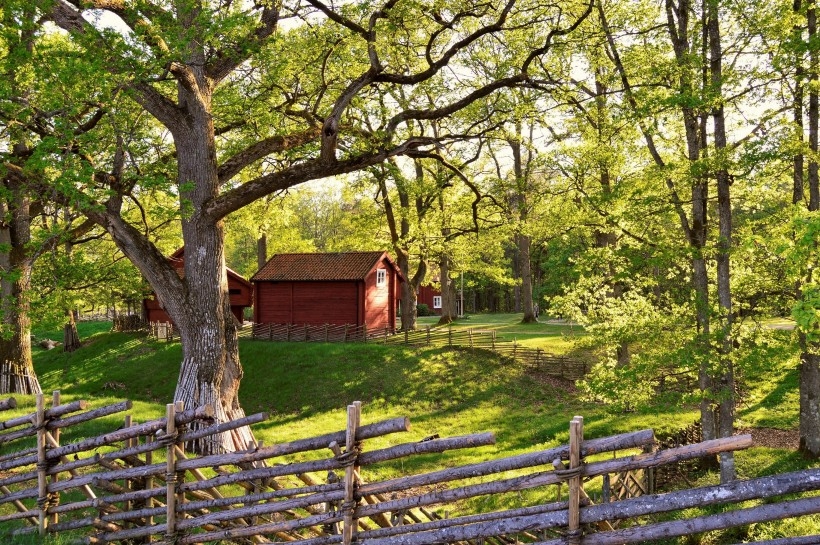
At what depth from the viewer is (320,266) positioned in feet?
115

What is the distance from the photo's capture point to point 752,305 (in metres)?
14.7

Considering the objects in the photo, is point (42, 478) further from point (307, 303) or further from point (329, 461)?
point (307, 303)

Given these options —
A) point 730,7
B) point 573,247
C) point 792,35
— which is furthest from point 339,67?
point 573,247

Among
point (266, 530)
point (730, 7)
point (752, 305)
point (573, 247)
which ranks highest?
point (730, 7)

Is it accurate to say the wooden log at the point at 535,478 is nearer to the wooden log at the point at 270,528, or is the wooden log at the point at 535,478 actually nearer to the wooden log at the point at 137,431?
the wooden log at the point at 270,528

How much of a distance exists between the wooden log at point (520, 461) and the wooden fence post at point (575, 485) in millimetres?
86

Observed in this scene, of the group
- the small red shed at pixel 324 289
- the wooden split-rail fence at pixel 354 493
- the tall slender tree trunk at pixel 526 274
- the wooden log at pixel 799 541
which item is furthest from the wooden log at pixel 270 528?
the tall slender tree trunk at pixel 526 274

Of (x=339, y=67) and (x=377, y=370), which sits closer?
(x=339, y=67)

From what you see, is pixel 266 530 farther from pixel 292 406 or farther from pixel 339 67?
pixel 292 406

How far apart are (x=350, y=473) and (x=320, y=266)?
97.3ft

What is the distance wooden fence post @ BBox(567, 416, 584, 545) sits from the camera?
477 centimetres

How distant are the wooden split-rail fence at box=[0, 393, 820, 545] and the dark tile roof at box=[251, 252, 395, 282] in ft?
80.2

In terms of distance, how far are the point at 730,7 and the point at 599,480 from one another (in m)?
11.1

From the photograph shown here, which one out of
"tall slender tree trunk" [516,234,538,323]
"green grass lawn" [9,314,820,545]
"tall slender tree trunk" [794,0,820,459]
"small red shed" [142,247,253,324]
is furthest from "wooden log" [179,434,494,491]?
"small red shed" [142,247,253,324]
